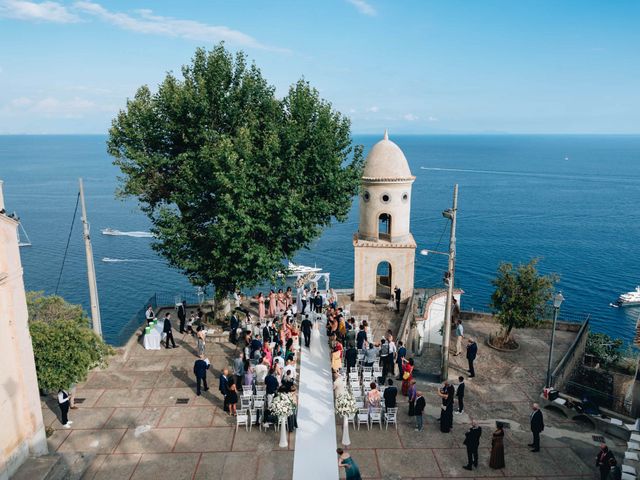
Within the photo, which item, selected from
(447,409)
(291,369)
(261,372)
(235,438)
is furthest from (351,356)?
(235,438)

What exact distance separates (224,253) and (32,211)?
84.9 metres

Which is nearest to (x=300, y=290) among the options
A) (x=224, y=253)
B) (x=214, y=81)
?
→ (x=224, y=253)

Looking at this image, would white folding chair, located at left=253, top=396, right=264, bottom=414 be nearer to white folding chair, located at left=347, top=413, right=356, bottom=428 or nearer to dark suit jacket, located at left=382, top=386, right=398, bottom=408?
white folding chair, located at left=347, top=413, right=356, bottom=428

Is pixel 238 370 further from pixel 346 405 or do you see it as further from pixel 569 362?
pixel 569 362

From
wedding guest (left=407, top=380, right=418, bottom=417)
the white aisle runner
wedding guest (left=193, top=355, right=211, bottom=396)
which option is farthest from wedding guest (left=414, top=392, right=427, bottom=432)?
wedding guest (left=193, top=355, right=211, bottom=396)

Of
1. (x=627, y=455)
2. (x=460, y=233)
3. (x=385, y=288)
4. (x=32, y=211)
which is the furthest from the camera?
(x=32, y=211)

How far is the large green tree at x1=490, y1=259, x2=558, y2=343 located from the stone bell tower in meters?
4.60

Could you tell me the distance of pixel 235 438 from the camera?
13414 millimetres

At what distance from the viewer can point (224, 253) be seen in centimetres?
1950

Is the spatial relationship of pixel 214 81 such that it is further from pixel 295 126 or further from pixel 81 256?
pixel 81 256

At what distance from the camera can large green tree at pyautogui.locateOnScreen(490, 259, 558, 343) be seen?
20.9 meters

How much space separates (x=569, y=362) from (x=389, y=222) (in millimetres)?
10463

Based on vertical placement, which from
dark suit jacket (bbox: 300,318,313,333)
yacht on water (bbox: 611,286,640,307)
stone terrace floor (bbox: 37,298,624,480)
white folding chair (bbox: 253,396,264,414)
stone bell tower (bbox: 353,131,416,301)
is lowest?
yacht on water (bbox: 611,286,640,307)

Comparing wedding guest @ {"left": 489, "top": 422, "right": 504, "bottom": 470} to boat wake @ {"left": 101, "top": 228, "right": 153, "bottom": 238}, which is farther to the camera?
boat wake @ {"left": 101, "top": 228, "right": 153, "bottom": 238}
